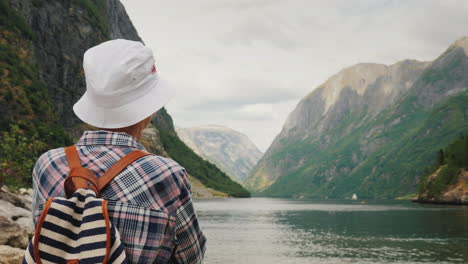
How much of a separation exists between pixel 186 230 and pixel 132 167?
1.75ft

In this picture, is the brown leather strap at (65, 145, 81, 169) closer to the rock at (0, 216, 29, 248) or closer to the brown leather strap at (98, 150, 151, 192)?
the brown leather strap at (98, 150, 151, 192)

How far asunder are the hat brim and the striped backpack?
0.58 meters

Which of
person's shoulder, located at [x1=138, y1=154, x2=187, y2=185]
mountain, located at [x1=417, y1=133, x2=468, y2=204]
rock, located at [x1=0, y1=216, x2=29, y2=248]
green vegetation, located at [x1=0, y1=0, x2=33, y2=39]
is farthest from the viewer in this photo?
mountain, located at [x1=417, y1=133, x2=468, y2=204]

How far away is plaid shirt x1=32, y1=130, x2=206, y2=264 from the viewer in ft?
8.89

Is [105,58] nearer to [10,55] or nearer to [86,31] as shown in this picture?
[10,55]

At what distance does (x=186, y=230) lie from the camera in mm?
2924

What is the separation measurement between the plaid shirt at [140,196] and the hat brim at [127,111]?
89 millimetres

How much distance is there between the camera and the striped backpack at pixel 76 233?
247cm

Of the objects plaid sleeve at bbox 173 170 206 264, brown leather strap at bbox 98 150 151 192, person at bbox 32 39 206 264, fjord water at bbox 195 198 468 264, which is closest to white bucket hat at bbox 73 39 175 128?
person at bbox 32 39 206 264

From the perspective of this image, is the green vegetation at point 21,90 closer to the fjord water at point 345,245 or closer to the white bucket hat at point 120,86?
the fjord water at point 345,245

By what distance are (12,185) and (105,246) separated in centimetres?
2884

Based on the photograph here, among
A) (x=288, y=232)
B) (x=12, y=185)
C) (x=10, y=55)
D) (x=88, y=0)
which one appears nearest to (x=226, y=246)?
(x=288, y=232)

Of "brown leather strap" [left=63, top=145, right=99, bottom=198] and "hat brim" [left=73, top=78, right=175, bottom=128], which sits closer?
"brown leather strap" [left=63, top=145, right=99, bottom=198]

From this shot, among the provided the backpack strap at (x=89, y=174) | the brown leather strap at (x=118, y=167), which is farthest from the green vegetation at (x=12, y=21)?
the brown leather strap at (x=118, y=167)
